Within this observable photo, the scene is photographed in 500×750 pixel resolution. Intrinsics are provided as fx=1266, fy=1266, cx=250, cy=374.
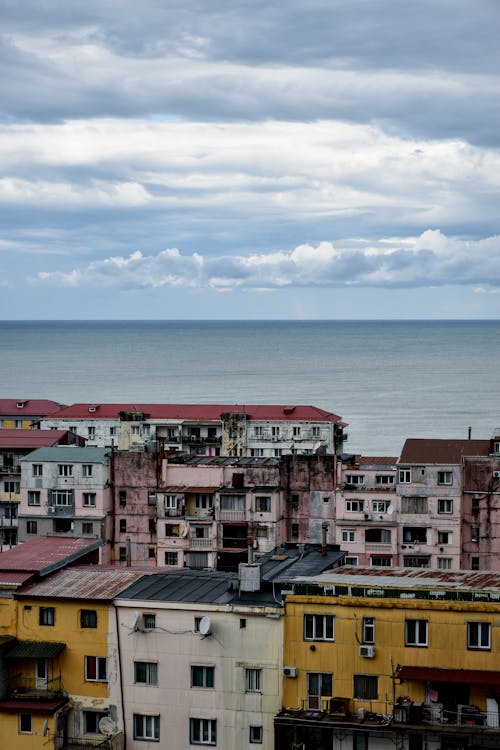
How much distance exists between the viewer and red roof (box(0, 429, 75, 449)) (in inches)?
3140

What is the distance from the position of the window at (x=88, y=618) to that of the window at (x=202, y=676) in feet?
11.9

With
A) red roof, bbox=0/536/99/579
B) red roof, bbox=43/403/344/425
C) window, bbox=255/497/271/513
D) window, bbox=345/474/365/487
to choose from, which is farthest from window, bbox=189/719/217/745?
red roof, bbox=43/403/344/425

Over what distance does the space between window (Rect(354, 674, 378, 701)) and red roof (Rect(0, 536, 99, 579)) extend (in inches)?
455

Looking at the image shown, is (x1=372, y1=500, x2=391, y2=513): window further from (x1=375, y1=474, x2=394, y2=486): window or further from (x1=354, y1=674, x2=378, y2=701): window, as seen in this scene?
(x1=354, y1=674, x2=378, y2=701): window

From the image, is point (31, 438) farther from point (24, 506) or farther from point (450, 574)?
point (450, 574)

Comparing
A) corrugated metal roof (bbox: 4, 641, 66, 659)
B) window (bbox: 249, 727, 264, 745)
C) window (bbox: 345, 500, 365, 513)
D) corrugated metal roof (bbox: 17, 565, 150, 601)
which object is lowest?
window (bbox: 249, 727, 264, 745)

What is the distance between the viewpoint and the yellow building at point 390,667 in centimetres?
3872

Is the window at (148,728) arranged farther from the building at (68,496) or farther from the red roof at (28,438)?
the red roof at (28,438)

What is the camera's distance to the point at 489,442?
71688mm

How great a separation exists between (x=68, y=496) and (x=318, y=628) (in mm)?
34118

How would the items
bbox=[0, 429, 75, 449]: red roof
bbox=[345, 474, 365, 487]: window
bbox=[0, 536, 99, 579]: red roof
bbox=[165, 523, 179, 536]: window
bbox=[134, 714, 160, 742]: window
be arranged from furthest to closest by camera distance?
1. bbox=[0, 429, 75, 449]: red roof
2. bbox=[165, 523, 179, 536]: window
3. bbox=[345, 474, 365, 487]: window
4. bbox=[0, 536, 99, 579]: red roof
5. bbox=[134, 714, 160, 742]: window

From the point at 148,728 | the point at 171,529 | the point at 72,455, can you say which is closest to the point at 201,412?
the point at 72,455

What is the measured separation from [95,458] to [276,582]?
3133cm

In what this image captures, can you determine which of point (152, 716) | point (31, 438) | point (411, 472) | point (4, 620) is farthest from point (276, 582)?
point (31, 438)
